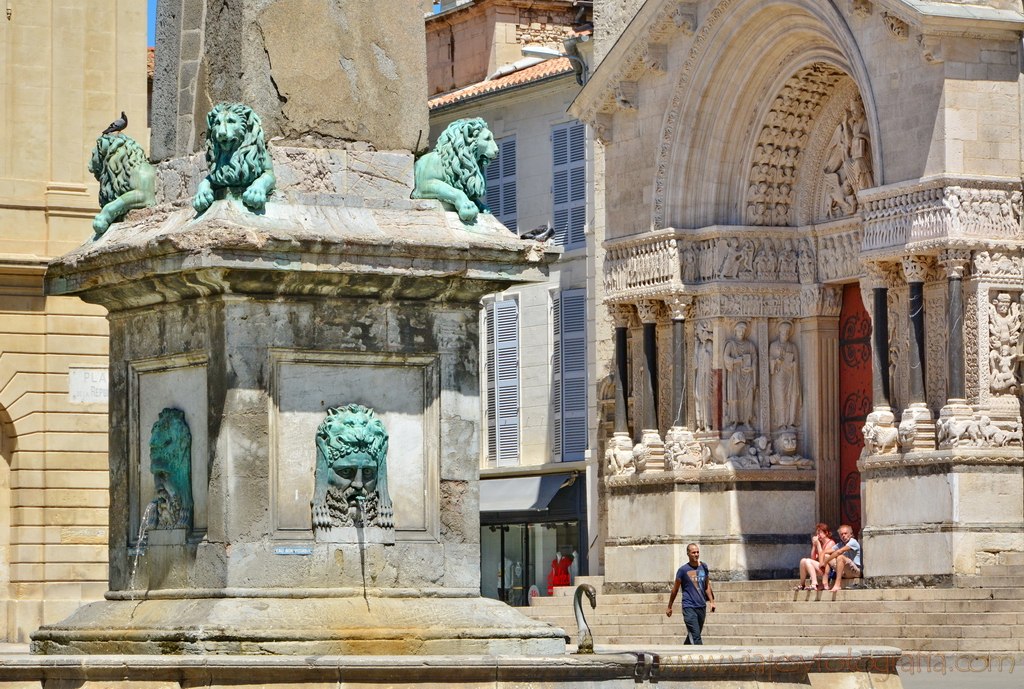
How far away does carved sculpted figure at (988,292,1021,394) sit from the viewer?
28.8 m

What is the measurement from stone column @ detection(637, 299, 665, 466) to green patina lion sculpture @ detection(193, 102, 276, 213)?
2218 cm

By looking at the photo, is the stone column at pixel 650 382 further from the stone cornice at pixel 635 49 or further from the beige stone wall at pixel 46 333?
the beige stone wall at pixel 46 333

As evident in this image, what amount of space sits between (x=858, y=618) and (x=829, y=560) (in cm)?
258

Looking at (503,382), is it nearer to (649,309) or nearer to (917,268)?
(649,309)

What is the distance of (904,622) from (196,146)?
15.7 m

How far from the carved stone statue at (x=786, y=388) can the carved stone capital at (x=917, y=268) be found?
452 cm

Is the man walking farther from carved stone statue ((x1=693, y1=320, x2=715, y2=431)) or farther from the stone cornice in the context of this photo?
the stone cornice

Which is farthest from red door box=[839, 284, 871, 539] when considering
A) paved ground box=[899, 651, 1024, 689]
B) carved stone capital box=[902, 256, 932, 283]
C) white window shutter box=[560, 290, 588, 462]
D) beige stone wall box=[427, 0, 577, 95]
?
beige stone wall box=[427, 0, 577, 95]

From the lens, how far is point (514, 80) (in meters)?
43.6

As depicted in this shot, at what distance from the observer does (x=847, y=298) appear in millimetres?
33656

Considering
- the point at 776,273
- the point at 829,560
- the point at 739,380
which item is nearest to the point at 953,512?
the point at 829,560

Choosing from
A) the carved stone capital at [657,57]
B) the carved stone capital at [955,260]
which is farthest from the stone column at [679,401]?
the carved stone capital at [955,260]

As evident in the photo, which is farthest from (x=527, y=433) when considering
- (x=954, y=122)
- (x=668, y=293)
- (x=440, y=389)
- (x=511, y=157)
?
(x=440, y=389)

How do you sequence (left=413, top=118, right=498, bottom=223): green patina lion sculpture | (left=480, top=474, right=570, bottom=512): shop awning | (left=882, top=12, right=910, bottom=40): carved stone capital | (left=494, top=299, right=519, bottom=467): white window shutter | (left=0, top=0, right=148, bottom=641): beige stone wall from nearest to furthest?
(left=413, top=118, right=498, bottom=223): green patina lion sculpture, (left=882, top=12, right=910, bottom=40): carved stone capital, (left=0, top=0, right=148, bottom=641): beige stone wall, (left=480, top=474, right=570, bottom=512): shop awning, (left=494, top=299, right=519, bottom=467): white window shutter
